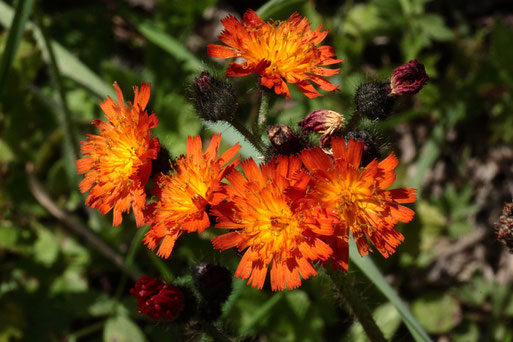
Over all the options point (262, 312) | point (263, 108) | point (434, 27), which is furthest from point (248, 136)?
point (434, 27)

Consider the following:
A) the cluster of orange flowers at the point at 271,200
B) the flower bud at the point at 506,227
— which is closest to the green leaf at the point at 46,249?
the cluster of orange flowers at the point at 271,200

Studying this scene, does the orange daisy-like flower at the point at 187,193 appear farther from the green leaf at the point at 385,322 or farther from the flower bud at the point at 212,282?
the green leaf at the point at 385,322

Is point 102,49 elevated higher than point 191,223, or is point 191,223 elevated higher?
point 102,49

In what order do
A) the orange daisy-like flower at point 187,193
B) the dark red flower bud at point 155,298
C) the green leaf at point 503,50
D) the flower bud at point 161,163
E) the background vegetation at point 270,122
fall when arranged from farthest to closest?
1. the green leaf at point 503,50
2. the background vegetation at point 270,122
3. the flower bud at point 161,163
4. the dark red flower bud at point 155,298
5. the orange daisy-like flower at point 187,193

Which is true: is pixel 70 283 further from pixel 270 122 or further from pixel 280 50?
pixel 280 50

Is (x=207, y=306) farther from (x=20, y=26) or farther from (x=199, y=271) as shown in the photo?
(x=20, y=26)

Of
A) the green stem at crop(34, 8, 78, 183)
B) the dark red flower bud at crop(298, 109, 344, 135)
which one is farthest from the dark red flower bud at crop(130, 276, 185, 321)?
the green stem at crop(34, 8, 78, 183)

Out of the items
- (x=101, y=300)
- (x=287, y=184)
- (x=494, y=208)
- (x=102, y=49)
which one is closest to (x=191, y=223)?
(x=287, y=184)
